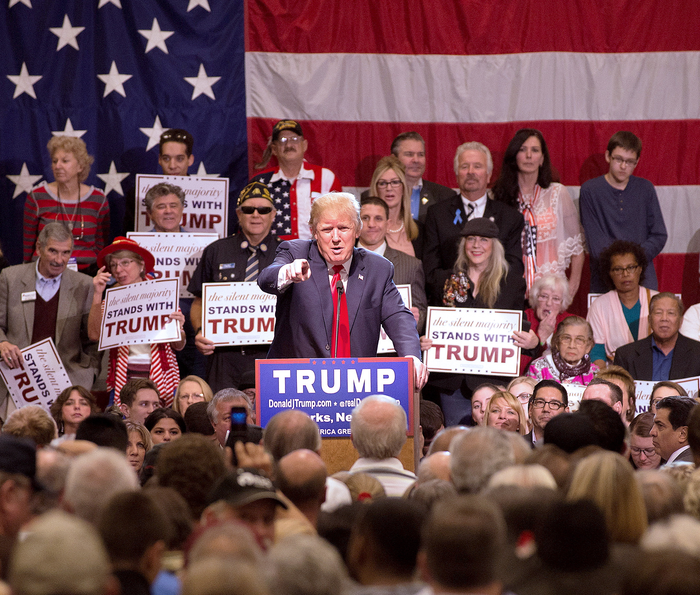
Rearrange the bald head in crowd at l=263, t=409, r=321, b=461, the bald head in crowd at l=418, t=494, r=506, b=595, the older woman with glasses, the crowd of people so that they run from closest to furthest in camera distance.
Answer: the bald head in crowd at l=418, t=494, r=506, b=595
the crowd of people
the bald head in crowd at l=263, t=409, r=321, b=461
the older woman with glasses

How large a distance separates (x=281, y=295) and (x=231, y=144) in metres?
4.88

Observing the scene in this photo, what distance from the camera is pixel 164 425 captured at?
589cm

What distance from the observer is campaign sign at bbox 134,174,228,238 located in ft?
27.9

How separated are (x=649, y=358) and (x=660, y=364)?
3.6 inches

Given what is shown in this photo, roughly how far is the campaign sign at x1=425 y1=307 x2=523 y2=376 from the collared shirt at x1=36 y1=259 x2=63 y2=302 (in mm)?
2797

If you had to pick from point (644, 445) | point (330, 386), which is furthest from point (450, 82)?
point (330, 386)

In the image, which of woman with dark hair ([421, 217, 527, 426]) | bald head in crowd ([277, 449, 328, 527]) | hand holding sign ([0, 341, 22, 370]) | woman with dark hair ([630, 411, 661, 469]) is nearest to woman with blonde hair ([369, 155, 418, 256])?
woman with dark hair ([421, 217, 527, 426])

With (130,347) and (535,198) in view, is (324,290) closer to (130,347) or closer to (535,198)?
(130,347)

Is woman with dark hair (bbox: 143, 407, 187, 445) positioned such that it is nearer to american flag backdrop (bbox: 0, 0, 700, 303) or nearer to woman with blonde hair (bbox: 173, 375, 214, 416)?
woman with blonde hair (bbox: 173, 375, 214, 416)

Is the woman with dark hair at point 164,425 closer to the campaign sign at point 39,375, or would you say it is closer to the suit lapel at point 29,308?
the campaign sign at point 39,375

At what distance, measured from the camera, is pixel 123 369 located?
24.3ft

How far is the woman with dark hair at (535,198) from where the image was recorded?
855cm

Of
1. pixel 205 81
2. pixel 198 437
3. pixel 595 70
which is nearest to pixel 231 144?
pixel 205 81

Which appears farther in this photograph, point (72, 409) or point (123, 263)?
point (123, 263)
